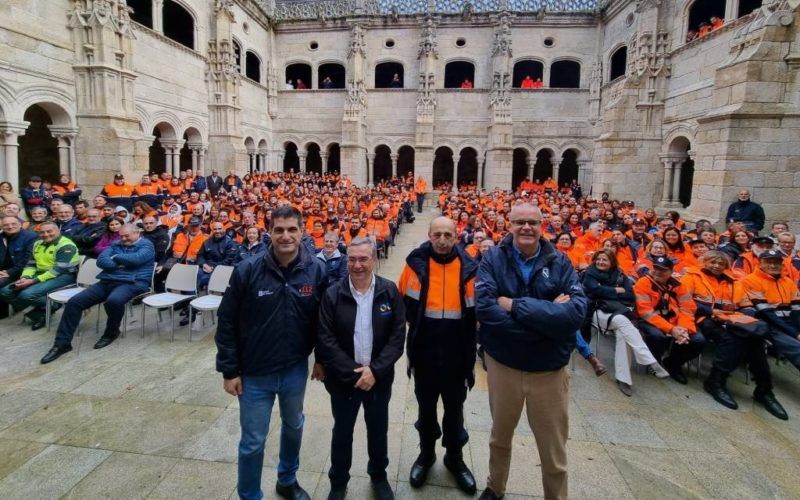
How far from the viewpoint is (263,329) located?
2801mm

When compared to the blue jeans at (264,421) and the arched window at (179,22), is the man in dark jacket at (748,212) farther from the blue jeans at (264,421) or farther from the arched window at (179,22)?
the arched window at (179,22)

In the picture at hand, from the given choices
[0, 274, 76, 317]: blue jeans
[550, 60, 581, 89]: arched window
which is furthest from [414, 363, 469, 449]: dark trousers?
[550, 60, 581, 89]: arched window

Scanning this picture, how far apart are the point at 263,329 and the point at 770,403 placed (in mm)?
5214

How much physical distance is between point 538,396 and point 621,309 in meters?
3.01

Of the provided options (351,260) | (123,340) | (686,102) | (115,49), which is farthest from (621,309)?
(115,49)

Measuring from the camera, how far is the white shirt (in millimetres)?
2898

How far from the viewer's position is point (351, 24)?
81.7 feet

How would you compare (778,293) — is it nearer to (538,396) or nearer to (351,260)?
(538,396)

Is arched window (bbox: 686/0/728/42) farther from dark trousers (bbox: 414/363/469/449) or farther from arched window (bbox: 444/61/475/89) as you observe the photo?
dark trousers (bbox: 414/363/469/449)

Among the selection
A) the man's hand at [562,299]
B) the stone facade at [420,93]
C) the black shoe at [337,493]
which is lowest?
the black shoe at [337,493]

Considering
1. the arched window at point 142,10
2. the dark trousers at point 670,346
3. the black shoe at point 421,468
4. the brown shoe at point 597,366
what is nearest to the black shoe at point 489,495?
the black shoe at point 421,468

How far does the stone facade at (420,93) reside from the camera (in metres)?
10.2

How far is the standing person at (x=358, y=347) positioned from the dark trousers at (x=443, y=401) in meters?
0.35

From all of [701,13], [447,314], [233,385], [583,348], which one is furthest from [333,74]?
[233,385]
